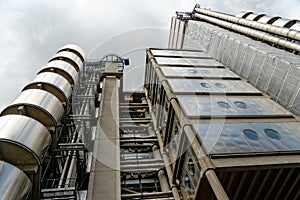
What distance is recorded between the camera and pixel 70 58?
52.0ft

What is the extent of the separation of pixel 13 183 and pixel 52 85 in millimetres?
5771

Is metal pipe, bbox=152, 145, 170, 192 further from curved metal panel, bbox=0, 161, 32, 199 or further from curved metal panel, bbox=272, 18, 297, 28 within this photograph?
curved metal panel, bbox=272, 18, 297, 28

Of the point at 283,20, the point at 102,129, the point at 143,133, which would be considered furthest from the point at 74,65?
the point at 283,20

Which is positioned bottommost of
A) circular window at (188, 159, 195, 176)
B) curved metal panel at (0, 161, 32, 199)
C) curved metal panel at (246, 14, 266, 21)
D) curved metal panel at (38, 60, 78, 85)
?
curved metal panel at (0, 161, 32, 199)

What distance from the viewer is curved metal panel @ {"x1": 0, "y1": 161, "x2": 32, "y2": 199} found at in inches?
281

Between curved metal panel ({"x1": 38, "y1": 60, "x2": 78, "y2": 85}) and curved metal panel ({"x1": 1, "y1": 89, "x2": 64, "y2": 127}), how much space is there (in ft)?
10.4

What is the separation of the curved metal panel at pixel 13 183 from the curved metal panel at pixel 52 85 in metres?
5.10

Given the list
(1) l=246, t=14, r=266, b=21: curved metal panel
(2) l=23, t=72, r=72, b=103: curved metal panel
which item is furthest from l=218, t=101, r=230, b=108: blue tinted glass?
(1) l=246, t=14, r=266, b=21: curved metal panel

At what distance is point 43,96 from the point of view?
35.2 ft

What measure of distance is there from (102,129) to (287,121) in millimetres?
11061

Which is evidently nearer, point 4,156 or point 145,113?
point 4,156

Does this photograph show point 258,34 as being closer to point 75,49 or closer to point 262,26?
point 262,26

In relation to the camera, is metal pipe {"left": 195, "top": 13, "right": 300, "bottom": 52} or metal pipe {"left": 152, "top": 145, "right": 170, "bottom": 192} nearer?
metal pipe {"left": 152, "top": 145, "right": 170, "bottom": 192}

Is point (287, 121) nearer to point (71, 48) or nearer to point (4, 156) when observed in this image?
point (4, 156)
